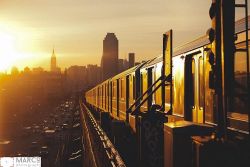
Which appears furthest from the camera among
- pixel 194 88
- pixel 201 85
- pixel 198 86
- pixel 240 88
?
pixel 194 88

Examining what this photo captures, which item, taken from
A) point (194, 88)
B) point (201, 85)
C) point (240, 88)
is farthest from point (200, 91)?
point (240, 88)

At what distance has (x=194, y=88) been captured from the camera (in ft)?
27.2

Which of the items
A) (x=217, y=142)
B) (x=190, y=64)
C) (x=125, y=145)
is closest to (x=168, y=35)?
(x=190, y=64)

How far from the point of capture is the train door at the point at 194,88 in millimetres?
7801

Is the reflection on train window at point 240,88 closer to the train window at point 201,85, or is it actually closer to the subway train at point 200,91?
the subway train at point 200,91

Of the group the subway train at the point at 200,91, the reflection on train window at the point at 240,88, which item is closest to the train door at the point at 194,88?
the subway train at the point at 200,91

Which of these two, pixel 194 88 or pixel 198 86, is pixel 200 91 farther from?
pixel 194 88

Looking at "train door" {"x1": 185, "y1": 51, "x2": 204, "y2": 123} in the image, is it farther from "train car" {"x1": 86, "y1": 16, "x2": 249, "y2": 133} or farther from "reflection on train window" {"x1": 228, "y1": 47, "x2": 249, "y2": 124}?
"reflection on train window" {"x1": 228, "y1": 47, "x2": 249, "y2": 124}

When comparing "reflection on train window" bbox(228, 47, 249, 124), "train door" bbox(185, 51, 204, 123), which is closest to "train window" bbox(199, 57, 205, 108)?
"train door" bbox(185, 51, 204, 123)

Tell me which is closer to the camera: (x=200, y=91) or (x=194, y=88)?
(x=200, y=91)

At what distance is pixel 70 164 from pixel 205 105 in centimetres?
2424

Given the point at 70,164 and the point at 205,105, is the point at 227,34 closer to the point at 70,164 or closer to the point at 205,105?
the point at 205,105

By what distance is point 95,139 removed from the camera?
15922 millimetres

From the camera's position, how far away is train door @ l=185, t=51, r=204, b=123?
7.80 meters
